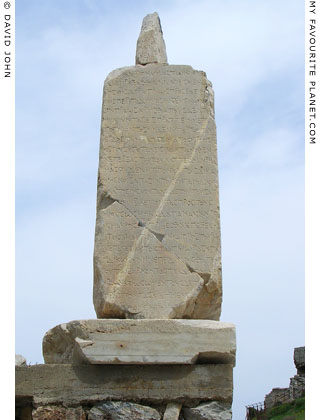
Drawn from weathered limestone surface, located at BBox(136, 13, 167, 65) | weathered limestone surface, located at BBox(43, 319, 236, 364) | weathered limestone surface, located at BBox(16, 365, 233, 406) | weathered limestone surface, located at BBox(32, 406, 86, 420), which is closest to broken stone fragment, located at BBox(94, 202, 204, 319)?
weathered limestone surface, located at BBox(43, 319, 236, 364)

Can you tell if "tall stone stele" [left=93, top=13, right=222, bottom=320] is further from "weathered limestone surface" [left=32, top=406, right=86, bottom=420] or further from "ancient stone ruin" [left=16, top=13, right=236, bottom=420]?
"weathered limestone surface" [left=32, top=406, right=86, bottom=420]

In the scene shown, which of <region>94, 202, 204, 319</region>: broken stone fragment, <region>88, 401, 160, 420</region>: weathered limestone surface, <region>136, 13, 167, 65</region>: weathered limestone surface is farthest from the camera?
<region>136, 13, 167, 65</region>: weathered limestone surface

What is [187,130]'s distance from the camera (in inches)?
227

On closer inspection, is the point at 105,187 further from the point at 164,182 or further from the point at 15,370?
the point at 15,370

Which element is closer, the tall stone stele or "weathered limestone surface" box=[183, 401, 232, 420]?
"weathered limestone surface" box=[183, 401, 232, 420]

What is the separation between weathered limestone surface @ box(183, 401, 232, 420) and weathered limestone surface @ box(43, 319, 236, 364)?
0.29 meters

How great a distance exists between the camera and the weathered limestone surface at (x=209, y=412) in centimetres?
507

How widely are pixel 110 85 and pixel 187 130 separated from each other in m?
0.70

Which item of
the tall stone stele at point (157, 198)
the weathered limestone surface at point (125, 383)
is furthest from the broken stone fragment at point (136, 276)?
the weathered limestone surface at point (125, 383)

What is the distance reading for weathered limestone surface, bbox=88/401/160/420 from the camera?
5.05 metres

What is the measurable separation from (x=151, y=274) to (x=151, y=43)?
6.24 ft

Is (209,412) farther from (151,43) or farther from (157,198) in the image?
(151,43)

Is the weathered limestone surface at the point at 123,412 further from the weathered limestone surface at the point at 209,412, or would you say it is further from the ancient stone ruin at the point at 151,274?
the weathered limestone surface at the point at 209,412

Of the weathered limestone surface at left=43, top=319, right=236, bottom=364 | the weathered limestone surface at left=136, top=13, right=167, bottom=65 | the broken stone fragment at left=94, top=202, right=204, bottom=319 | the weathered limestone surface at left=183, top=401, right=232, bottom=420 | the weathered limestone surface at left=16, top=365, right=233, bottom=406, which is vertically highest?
the weathered limestone surface at left=136, top=13, right=167, bottom=65
